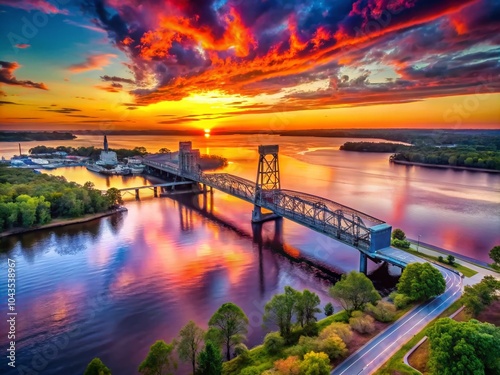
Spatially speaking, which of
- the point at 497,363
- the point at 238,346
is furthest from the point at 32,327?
the point at 497,363

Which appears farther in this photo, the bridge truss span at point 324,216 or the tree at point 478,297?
the bridge truss span at point 324,216

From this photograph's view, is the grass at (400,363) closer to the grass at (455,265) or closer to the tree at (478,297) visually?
the tree at (478,297)

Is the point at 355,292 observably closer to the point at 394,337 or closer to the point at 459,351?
the point at 394,337

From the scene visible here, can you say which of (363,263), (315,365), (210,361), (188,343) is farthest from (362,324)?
(363,263)

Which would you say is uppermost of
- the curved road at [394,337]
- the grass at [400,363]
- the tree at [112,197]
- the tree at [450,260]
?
the tree at [112,197]

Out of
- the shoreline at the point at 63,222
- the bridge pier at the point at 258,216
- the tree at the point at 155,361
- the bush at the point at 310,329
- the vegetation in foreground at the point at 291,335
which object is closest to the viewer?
the tree at the point at 155,361

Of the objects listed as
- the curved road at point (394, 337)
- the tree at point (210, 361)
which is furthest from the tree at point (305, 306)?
the tree at point (210, 361)

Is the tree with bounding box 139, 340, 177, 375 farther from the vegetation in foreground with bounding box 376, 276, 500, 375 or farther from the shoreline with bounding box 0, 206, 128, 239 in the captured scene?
the shoreline with bounding box 0, 206, 128, 239

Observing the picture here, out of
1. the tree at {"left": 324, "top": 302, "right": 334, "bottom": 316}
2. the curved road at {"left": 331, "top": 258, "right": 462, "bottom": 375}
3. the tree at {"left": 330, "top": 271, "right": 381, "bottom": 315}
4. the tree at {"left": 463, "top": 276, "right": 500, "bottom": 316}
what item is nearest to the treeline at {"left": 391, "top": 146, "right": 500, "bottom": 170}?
the curved road at {"left": 331, "top": 258, "right": 462, "bottom": 375}
